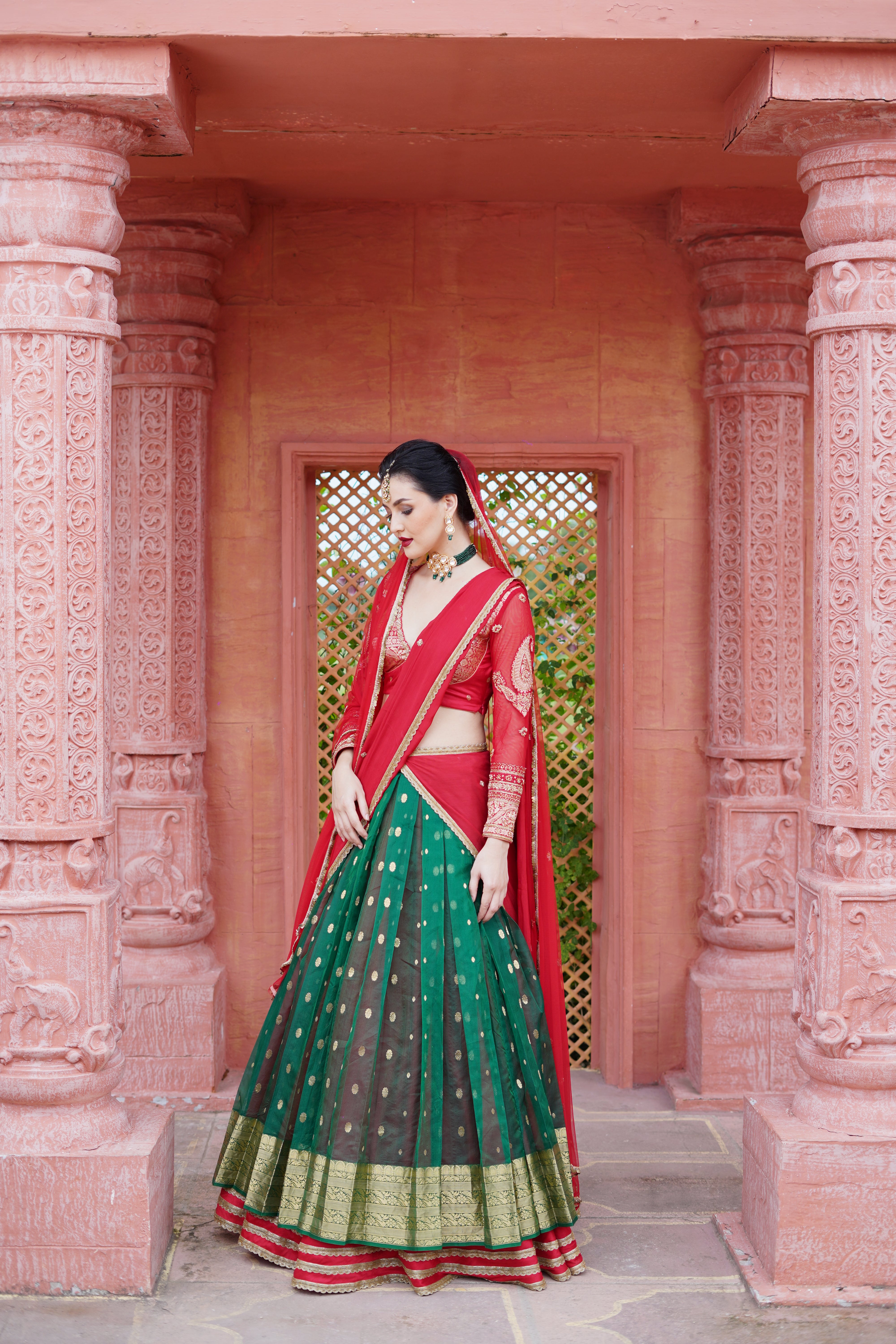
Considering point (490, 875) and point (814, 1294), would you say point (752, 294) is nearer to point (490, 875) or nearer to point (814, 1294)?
point (490, 875)

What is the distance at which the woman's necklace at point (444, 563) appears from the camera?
3.44 meters

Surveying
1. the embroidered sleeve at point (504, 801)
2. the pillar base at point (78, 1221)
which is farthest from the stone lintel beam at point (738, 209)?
the pillar base at point (78, 1221)

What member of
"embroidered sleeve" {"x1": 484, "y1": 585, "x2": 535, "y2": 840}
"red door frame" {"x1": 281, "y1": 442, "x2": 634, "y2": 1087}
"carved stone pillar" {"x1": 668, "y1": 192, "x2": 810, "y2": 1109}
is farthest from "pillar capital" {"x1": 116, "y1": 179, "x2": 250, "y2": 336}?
"embroidered sleeve" {"x1": 484, "y1": 585, "x2": 535, "y2": 840}

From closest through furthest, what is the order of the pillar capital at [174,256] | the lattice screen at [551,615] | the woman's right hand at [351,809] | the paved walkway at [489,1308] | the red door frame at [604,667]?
the paved walkway at [489,1308] → the woman's right hand at [351,809] → the pillar capital at [174,256] → the red door frame at [604,667] → the lattice screen at [551,615]

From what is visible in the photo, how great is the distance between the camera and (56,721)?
3.18 m

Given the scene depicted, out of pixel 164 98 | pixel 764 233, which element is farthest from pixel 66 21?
pixel 764 233

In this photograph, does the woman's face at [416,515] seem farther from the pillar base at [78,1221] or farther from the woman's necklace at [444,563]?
the pillar base at [78,1221]

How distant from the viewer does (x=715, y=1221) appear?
3.67 metres

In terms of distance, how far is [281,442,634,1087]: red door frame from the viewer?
4781mm

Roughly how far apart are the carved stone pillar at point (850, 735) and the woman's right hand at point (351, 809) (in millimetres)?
1124

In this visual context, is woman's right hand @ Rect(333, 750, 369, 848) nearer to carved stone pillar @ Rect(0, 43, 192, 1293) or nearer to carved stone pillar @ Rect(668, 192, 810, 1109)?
carved stone pillar @ Rect(0, 43, 192, 1293)

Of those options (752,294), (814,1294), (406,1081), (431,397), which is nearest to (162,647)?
(431,397)

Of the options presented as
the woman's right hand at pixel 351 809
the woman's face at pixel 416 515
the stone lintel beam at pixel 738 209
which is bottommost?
the woman's right hand at pixel 351 809

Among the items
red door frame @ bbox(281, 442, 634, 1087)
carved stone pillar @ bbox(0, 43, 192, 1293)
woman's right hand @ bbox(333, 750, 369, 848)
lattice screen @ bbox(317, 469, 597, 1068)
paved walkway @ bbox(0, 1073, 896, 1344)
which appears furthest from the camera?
lattice screen @ bbox(317, 469, 597, 1068)
